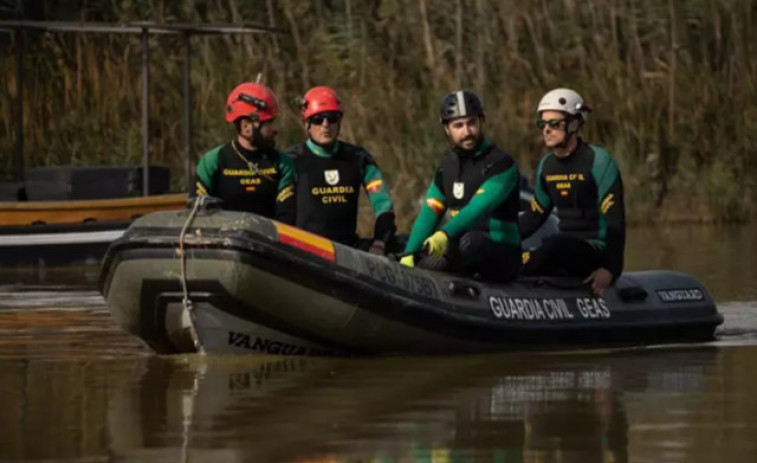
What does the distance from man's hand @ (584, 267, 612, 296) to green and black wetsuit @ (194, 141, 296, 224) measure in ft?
6.06

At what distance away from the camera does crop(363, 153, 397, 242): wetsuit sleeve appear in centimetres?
1595

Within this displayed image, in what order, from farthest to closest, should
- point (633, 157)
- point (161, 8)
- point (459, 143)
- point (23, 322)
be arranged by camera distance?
point (161, 8), point (633, 157), point (23, 322), point (459, 143)

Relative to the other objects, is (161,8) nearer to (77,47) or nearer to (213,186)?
(77,47)

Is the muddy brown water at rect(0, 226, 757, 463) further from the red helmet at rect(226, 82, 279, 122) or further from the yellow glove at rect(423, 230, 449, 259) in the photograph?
the red helmet at rect(226, 82, 279, 122)

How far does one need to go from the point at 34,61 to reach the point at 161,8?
6.53 ft

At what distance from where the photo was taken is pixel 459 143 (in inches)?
593

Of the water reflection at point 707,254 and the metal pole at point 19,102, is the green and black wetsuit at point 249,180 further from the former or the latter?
the metal pole at point 19,102

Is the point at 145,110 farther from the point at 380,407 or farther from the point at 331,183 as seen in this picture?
the point at 380,407

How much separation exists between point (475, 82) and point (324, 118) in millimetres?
12192

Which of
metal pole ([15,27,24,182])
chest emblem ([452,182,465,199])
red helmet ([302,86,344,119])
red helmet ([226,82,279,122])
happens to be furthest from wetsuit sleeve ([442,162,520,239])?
metal pole ([15,27,24,182])

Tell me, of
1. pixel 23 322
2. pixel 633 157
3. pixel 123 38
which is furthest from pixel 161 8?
pixel 23 322

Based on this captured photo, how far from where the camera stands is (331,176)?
15938 millimetres

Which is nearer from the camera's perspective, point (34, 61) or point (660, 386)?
point (660, 386)

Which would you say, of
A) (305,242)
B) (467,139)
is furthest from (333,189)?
(305,242)
